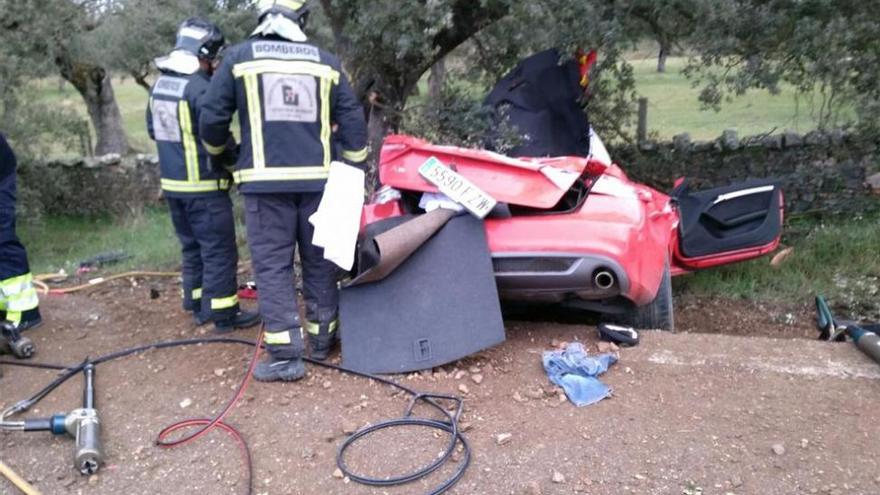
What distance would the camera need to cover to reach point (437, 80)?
6598 mm

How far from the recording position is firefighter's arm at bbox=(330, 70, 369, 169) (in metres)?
4.12

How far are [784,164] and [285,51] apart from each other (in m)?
5.19

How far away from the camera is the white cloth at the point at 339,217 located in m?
3.99

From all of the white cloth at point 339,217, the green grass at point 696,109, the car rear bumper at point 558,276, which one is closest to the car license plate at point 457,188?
the car rear bumper at point 558,276

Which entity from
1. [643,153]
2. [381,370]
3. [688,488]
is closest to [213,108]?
[381,370]

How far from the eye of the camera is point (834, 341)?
4.38 metres

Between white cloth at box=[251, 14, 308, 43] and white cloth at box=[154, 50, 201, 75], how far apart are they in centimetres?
85

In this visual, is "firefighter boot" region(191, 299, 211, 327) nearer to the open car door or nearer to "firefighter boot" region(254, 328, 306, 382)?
"firefighter boot" region(254, 328, 306, 382)

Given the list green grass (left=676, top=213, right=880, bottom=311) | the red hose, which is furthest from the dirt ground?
green grass (left=676, top=213, right=880, bottom=311)

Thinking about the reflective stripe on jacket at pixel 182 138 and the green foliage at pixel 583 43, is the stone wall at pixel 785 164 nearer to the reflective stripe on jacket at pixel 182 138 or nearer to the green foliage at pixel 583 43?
the green foliage at pixel 583 43

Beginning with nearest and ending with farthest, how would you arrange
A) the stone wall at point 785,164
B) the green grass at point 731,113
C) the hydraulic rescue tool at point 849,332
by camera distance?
1. the hydraulic rescue tool at point 849,332
2. the green grass at point 731,113
3. the stone wall at point 785,164

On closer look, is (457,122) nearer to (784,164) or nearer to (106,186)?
(784,164)

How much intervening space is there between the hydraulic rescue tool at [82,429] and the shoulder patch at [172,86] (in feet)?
6.08

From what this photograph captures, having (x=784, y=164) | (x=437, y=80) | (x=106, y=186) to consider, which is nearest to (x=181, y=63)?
(x=437, y=80)
